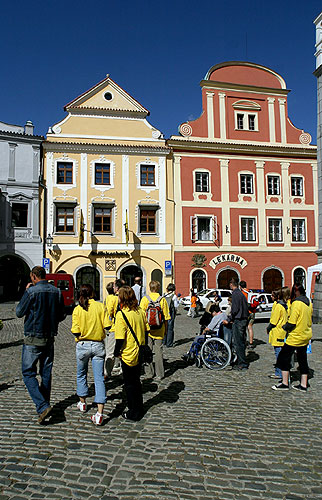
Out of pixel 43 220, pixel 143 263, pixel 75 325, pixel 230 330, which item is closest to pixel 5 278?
pixel 43 220

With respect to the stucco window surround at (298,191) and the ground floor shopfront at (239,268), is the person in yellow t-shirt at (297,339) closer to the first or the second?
the ground floor shopfront at (239,268)

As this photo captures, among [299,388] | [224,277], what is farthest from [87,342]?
[224,277]

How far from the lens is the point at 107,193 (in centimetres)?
2564

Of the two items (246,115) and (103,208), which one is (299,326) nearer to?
(103,208)

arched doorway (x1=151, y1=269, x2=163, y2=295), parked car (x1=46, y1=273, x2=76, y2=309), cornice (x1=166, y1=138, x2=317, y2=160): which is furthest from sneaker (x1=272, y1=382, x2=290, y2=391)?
cornice (x1=166, y1=138, x2=317, y2=160)

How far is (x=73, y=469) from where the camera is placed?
381 cm

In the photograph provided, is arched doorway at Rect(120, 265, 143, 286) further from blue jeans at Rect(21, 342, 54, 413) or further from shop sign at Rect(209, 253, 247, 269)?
blue jeans at Rect(21, 342, 54, 413)

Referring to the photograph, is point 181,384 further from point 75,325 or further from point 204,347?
point 75,325

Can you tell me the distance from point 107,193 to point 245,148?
10.5m

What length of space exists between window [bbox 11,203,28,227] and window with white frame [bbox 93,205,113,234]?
439 cm

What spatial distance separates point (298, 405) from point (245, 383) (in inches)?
50.4

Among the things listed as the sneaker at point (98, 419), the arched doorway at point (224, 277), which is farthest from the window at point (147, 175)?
the sneaker at point (98, 419)

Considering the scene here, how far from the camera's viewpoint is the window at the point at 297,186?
28.5 meters

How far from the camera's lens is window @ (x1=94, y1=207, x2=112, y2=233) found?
1003 inches
